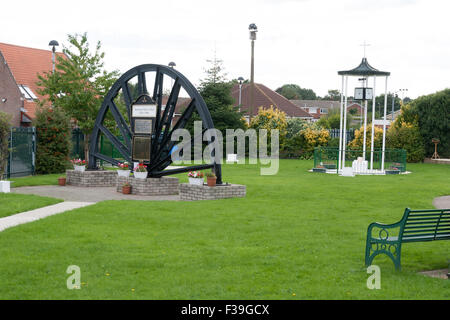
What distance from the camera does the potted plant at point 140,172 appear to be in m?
19.5

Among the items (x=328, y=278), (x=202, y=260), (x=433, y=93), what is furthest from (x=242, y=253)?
(x=433, y=93)

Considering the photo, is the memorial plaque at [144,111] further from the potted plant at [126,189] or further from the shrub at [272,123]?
the shrub at [272,123]

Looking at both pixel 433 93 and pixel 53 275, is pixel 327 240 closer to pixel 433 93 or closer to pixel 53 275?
pixel 53 275

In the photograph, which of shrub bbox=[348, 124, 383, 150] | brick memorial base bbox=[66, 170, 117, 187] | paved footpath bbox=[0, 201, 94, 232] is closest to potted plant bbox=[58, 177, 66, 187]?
brick memorial base bbox=[66, 170, 117, 187]

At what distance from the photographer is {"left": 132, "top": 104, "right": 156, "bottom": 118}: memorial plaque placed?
1986cm

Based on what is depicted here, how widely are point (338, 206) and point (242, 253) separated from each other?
7.29 metres

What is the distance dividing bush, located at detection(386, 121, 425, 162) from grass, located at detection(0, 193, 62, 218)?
97.8ft

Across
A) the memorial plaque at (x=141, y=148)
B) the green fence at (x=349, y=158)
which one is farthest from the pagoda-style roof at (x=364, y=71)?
the memorial plaque at (x=141, y=148)

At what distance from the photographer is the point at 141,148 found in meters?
20.0

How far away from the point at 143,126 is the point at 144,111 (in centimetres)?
53

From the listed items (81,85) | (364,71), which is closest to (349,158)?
(364,71)

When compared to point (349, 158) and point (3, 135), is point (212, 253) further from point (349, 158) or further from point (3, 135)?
point (349, 158)

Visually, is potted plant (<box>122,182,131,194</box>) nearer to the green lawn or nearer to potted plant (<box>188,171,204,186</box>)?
potted plant (<box>188,171,204,186</box>)

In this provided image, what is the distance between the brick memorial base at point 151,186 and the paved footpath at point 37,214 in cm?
319
